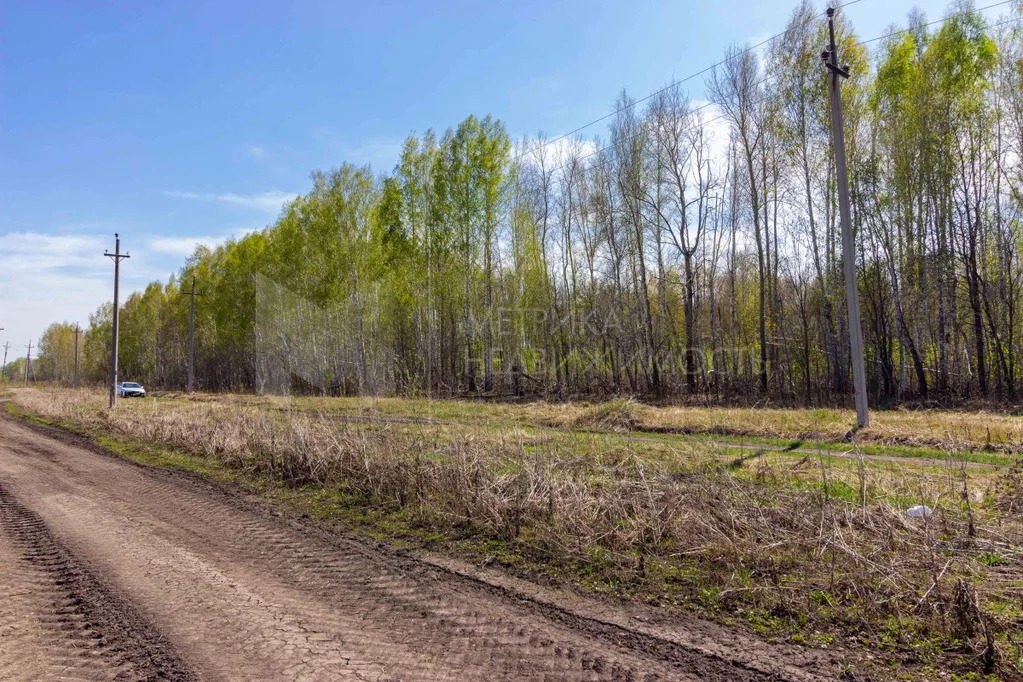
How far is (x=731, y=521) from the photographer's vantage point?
5754mm

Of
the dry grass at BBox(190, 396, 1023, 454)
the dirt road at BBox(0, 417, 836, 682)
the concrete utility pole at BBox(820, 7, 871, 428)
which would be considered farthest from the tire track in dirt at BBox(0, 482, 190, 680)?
the concrete utility pole at BBox(820, 7, 871, 428)

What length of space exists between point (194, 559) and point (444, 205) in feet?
91.7

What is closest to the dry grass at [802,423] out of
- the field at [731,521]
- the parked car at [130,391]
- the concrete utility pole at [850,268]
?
the field at [731,521]

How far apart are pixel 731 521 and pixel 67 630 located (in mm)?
5532

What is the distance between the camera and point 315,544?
21.3 ft

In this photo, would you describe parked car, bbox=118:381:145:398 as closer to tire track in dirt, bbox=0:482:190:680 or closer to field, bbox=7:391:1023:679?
field, bbox=7:391:1023:679

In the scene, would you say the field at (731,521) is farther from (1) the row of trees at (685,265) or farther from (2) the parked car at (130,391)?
(2) the parked car at (130,391)

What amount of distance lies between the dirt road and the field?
518mm

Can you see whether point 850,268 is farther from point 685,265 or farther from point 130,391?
point 130,391

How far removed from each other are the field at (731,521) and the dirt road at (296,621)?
0.52 m

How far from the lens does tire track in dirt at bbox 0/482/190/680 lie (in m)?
3.81

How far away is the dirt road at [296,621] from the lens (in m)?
3.76

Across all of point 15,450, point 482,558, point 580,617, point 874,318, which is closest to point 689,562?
point 580,617

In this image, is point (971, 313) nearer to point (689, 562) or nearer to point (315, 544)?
point (689, 562)
